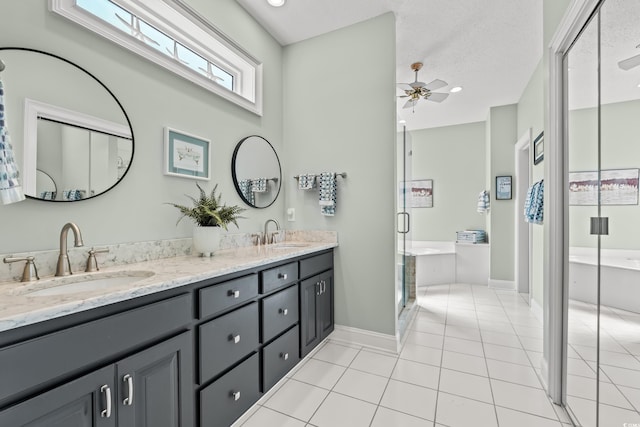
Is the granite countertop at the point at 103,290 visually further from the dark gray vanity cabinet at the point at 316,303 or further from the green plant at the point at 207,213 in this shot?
the dark gray vanity cabinet at the point at 316,303

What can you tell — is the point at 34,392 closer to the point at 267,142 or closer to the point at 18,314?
the point at 18,314

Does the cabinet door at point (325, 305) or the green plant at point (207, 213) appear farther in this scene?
the cabinet door at point (325, 305)

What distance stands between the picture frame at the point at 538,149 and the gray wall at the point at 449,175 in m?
1.77

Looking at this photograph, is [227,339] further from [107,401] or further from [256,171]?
[256,171]

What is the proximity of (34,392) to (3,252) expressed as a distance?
0.70m

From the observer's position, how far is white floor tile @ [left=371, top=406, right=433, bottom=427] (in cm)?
157

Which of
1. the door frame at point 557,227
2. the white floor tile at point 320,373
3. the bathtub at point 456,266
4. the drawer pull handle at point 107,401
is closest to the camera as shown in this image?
the drawer pull handle at point 107,401

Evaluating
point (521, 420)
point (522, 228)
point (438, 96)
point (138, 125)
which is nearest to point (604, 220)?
point (521, 420)

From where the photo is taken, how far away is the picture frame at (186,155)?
5.88 feet

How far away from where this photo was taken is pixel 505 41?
284cm

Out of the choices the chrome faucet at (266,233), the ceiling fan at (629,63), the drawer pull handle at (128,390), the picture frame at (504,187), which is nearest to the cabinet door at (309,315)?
the chrome faucet at (266,233)

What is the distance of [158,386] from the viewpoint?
1.10 meters

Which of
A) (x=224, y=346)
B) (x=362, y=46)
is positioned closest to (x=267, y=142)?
(x=362, y=46)

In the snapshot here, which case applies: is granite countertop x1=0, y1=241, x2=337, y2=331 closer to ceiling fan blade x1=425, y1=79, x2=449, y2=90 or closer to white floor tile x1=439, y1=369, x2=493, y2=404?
white floor tile x1=439, y1=369, x2=493, y2=404
